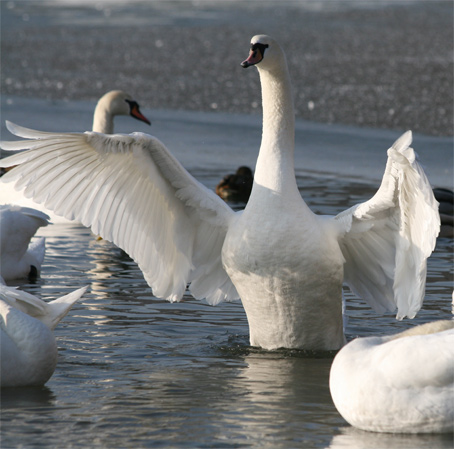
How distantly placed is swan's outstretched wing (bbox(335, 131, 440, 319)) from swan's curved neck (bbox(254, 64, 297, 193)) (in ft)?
1.44

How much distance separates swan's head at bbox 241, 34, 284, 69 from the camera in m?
5.82

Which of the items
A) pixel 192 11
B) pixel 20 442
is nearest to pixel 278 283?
pixel 20 442

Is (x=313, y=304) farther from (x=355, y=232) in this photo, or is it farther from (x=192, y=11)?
(x=192, y=11)

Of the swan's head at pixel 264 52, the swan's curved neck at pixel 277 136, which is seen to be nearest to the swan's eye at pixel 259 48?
the swan's head at pixel 264 52

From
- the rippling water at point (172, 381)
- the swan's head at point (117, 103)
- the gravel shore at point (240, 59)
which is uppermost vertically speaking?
the gravel shore at point (240, 59)

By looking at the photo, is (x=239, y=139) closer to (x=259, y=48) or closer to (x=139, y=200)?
(x=139, y=200)

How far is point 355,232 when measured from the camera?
596 centimetres

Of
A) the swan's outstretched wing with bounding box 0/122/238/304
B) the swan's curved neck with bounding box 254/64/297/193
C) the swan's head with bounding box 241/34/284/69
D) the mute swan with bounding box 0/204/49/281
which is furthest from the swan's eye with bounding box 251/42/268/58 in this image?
the mute swan with bounding box 0/204/49/281

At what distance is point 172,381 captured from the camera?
18.0ft

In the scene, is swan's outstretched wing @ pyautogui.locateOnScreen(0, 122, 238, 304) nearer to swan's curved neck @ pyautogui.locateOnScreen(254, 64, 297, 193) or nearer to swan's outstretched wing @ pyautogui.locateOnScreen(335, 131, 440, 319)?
swan's curved neck @ pyautogui.locateOnScreen(254, 64, 297, 193)

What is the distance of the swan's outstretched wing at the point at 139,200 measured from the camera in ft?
18.9

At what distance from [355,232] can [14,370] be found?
214 centimetres

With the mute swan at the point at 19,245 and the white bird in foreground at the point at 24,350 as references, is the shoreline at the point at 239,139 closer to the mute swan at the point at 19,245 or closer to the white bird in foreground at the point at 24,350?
the mute swan at the point at 19,245

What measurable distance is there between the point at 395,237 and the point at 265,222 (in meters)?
0.80
